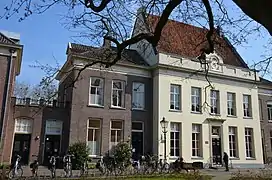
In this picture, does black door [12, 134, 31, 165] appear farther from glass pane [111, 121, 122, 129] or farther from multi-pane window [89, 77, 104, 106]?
glass pane [111, 121, 122, 129]

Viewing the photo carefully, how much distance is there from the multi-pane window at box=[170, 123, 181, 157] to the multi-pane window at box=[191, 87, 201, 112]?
96.2 inches

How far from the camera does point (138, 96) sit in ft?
85.1

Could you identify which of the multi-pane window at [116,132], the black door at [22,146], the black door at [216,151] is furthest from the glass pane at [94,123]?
the black door at [216,151]

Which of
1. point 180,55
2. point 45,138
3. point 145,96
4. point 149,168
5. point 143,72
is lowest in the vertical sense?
point 149,168

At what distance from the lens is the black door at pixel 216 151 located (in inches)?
1054

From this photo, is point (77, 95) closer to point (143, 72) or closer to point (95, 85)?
point (95, 85)

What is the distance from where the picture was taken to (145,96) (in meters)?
26.1

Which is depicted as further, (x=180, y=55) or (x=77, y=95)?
(x=180, y=55)

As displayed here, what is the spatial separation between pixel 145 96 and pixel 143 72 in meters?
2.12

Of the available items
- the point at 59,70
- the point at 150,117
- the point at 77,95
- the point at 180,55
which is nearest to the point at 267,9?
the point at 59,70

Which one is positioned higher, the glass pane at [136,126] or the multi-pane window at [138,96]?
the multi-pane window at [138,96]

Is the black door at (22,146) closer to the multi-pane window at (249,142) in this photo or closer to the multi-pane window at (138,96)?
the multi-pane window at (138,96)

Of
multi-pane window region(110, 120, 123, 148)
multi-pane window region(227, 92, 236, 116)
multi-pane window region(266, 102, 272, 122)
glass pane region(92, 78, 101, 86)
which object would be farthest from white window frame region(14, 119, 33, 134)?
multi-pane window region(266, 102, 272, 122)

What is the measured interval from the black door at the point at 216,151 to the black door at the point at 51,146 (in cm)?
1344
